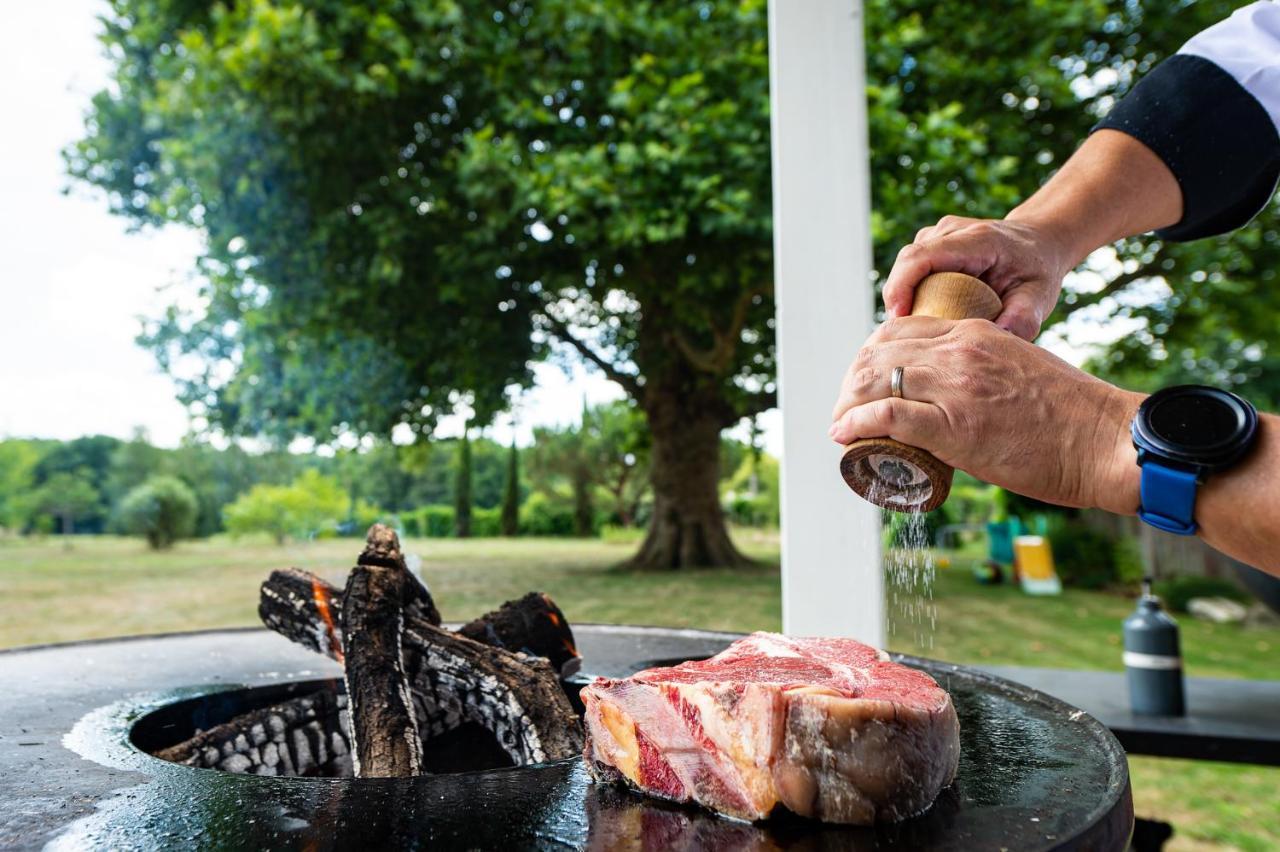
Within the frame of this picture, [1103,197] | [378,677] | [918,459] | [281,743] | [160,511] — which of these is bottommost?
[281,743]

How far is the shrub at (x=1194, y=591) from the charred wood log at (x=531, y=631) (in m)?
5.98

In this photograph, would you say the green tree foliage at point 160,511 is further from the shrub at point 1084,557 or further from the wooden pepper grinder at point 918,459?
the shrub at point 1084,557

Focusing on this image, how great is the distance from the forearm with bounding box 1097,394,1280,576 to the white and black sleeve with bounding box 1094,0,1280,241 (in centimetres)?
57

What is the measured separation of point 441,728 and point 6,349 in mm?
3235

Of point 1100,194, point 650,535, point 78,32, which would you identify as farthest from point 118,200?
point 1100,194

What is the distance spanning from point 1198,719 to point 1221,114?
1.44 m

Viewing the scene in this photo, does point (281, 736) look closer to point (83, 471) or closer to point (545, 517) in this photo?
point (83, 471)

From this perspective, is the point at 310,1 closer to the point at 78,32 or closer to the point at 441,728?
the point at 78,32

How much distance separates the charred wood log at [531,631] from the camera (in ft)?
3.88

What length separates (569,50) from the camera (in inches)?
179

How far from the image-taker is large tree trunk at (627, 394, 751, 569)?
5.23 metres

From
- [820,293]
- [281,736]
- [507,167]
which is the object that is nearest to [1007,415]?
[281,736]

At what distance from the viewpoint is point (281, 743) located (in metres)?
1.07

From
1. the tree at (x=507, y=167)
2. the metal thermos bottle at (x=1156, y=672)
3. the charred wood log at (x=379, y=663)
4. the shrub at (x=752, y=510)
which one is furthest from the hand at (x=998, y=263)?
the shrub at (x=752, y=510)
